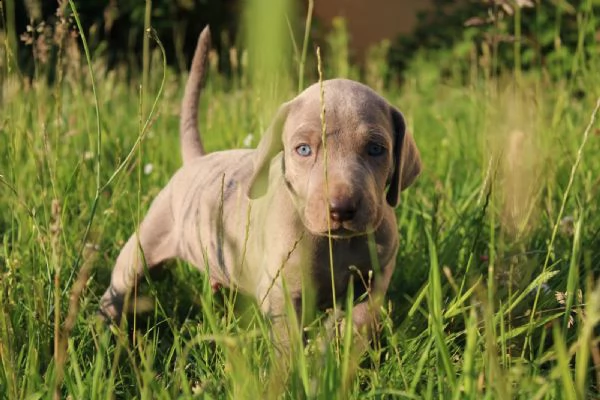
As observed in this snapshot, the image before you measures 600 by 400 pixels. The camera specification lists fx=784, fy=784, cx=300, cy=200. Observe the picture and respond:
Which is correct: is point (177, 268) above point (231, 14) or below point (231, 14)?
below

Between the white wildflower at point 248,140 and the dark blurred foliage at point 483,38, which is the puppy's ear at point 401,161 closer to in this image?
the white wildflower at point 248,140

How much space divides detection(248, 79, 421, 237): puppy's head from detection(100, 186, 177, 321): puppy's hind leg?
0.60m

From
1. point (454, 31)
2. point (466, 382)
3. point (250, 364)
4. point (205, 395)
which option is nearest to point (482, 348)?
point (466, 382)

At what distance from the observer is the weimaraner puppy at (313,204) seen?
6.71ft

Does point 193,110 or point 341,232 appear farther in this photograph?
point 193,110

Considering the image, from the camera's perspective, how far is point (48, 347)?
1932mm

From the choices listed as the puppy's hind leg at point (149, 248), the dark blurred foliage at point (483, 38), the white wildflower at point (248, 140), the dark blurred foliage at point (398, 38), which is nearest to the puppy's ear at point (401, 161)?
the puppy's hind leg at point (149, 248)

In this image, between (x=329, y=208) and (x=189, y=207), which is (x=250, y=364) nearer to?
(x=329, y=208)

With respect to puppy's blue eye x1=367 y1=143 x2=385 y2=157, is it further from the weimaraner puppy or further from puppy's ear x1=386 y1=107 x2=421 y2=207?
puppy's ear x1=386 y1=107 x2=421 y2=207

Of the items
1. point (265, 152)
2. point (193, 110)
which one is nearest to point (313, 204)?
point (265, 152)

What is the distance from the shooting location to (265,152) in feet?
7.64

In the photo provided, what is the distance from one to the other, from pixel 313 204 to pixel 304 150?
222mm

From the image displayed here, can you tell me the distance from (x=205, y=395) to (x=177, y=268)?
1.51 metres

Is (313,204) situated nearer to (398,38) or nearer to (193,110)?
(193,110)
